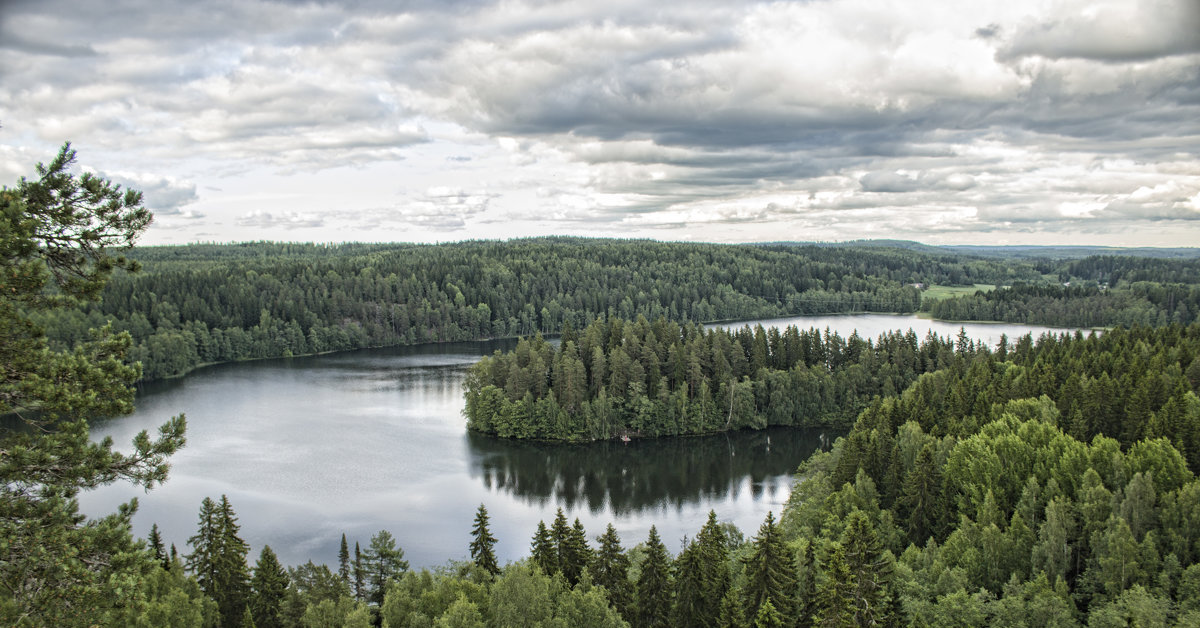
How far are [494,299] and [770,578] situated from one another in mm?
125671

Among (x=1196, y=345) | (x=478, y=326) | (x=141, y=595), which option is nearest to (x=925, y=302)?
(x=478, y=326)

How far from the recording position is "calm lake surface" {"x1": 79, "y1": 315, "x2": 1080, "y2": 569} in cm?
4631

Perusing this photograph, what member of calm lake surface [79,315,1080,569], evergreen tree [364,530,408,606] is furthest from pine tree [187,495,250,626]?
calm lake surface [79,315,1080,569]

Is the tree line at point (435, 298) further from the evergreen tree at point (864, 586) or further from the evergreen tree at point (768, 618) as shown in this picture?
the evergreen tree at point (864, 586)

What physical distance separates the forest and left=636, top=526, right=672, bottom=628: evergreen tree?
0.36 feet

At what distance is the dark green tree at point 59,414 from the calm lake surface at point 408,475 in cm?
3140

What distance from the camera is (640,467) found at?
61469 millimetres

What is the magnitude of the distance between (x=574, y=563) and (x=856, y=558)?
12.0 m

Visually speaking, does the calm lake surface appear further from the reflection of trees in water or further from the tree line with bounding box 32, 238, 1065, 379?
the tree line with bounding box 32, 238, 1065, 379

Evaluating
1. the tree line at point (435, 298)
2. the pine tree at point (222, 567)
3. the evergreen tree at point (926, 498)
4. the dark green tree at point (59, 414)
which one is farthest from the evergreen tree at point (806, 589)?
the tree line at point (435, 298)

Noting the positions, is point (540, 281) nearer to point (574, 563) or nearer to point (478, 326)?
point (478, 326)

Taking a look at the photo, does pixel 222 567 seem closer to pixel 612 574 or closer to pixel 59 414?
pixel 612 574

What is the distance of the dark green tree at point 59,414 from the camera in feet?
33.5

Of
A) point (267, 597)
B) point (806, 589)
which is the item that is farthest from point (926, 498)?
point (267, 597)
